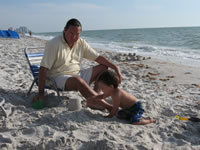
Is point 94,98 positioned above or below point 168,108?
above

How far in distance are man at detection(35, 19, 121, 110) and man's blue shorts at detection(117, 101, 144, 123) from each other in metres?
0.24

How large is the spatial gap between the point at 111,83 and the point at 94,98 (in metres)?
0.41

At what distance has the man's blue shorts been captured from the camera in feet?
9.07

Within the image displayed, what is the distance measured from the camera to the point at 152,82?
17.4 ft

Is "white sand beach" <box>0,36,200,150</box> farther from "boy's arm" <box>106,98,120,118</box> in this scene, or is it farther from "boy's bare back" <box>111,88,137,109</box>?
"boy's bare back" <box>111,88,137,109</box>

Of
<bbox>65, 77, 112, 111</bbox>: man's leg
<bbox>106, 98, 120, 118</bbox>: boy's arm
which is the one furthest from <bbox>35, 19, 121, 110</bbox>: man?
<bbox>106, 98, 120, 118</bbox>: boy's arm

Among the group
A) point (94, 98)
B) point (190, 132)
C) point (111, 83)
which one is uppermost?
point (111, 83)

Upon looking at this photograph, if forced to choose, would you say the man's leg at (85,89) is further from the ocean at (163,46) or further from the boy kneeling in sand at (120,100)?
the ocean at (163,46)

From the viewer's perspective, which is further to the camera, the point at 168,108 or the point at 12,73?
the point at 12,73

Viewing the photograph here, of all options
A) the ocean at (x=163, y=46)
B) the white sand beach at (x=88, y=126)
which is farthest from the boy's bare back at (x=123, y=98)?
the ocean at (x=163, y=46)

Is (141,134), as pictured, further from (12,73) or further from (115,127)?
(12,73)

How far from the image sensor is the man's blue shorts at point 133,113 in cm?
277

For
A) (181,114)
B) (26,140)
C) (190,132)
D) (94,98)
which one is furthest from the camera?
(181,114)

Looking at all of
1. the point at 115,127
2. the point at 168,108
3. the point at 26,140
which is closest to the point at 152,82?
the point at 168,108
